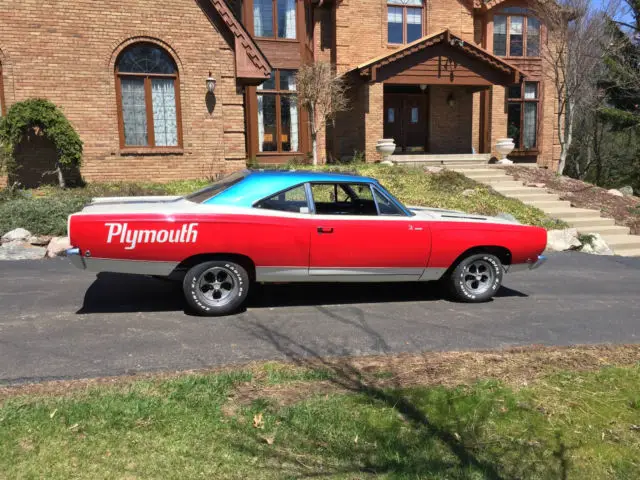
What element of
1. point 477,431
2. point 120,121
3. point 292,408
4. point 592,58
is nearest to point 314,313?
point 292,408

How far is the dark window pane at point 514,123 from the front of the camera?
2209 centimetres

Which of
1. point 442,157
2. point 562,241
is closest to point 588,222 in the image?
point 562,241

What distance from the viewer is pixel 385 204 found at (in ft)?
19.9

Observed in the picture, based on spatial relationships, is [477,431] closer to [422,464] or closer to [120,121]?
[422,464]

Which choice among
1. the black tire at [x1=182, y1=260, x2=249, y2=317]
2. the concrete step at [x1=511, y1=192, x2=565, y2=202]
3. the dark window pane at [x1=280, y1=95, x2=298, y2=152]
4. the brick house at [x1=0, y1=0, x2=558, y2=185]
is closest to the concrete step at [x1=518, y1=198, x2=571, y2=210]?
the concrete step at [x1=511, y1=192, x2=565, y2=202]

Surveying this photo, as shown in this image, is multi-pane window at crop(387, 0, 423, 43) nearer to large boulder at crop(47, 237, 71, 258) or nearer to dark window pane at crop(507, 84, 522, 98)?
dark window pane at crop(507, 84, 522, 98)

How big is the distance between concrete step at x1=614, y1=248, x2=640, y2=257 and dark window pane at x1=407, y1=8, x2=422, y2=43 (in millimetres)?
12170

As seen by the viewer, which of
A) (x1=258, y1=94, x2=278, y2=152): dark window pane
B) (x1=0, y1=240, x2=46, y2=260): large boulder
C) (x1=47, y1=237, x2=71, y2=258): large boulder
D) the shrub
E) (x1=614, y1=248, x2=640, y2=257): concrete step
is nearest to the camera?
(x1=0, y1=240, x2=46, y2=260): large boulder

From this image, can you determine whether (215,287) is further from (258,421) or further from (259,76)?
(259,76)

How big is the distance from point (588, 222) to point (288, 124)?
10276mm

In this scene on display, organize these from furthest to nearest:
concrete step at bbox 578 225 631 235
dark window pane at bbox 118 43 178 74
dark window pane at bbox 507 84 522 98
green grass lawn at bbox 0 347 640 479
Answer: dark window pane at bbox 507 84 522 98, dark window pane at bbox 118 43 178 74, concrete step at bbox 578 225 631 235, green grass lawn at bbox 0 347 640 479

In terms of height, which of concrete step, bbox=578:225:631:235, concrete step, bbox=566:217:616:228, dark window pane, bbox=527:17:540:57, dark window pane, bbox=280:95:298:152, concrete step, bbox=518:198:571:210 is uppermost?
dark window pane, bbox=527:17:540:57

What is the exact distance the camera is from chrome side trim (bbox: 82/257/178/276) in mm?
5195

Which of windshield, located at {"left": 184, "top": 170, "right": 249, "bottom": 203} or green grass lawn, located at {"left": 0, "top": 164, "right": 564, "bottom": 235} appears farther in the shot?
green grass lawn, located at {"left": 0, "top": 164, "right": 564, "bottom": 235}
